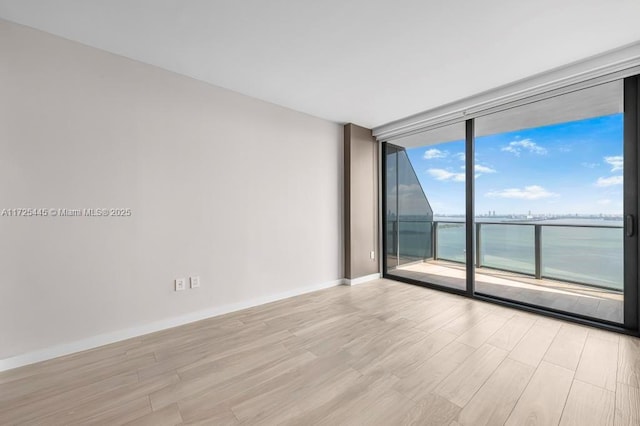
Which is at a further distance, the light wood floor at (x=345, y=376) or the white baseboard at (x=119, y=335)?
the white baseboard at (x=119, y=335)

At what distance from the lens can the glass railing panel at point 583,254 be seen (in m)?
3.04

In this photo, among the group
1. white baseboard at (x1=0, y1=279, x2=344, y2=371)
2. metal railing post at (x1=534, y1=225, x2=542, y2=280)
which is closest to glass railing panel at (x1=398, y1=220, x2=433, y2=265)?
metal railing post at (x1=534, y1=225, x2=542, y2=280)

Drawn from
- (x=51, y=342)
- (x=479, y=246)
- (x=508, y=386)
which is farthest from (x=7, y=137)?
(x=479, y=246)

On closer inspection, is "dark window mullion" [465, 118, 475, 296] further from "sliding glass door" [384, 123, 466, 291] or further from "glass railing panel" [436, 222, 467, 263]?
"sliding glass door" [384, 123, 466, 291]

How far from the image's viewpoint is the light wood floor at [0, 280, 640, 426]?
56.1 inches

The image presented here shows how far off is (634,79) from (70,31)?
4.85 meters

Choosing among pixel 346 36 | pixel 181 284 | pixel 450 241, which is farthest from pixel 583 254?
pixel 181 284

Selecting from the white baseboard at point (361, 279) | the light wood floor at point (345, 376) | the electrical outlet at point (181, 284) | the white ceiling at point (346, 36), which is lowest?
the light wood floor at point (345, 376)

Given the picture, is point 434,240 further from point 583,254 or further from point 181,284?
point 181,284

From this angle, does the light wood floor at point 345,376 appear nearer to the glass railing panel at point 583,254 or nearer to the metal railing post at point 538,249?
the glass railing panel at point 583,254

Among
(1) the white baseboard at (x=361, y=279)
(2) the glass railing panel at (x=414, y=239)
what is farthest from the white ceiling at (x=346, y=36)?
(1) the white baseboard at (x=361, y=279)

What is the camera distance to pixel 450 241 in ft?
15.2

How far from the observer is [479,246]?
15.0 ft

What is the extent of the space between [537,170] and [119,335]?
554 centimetres
